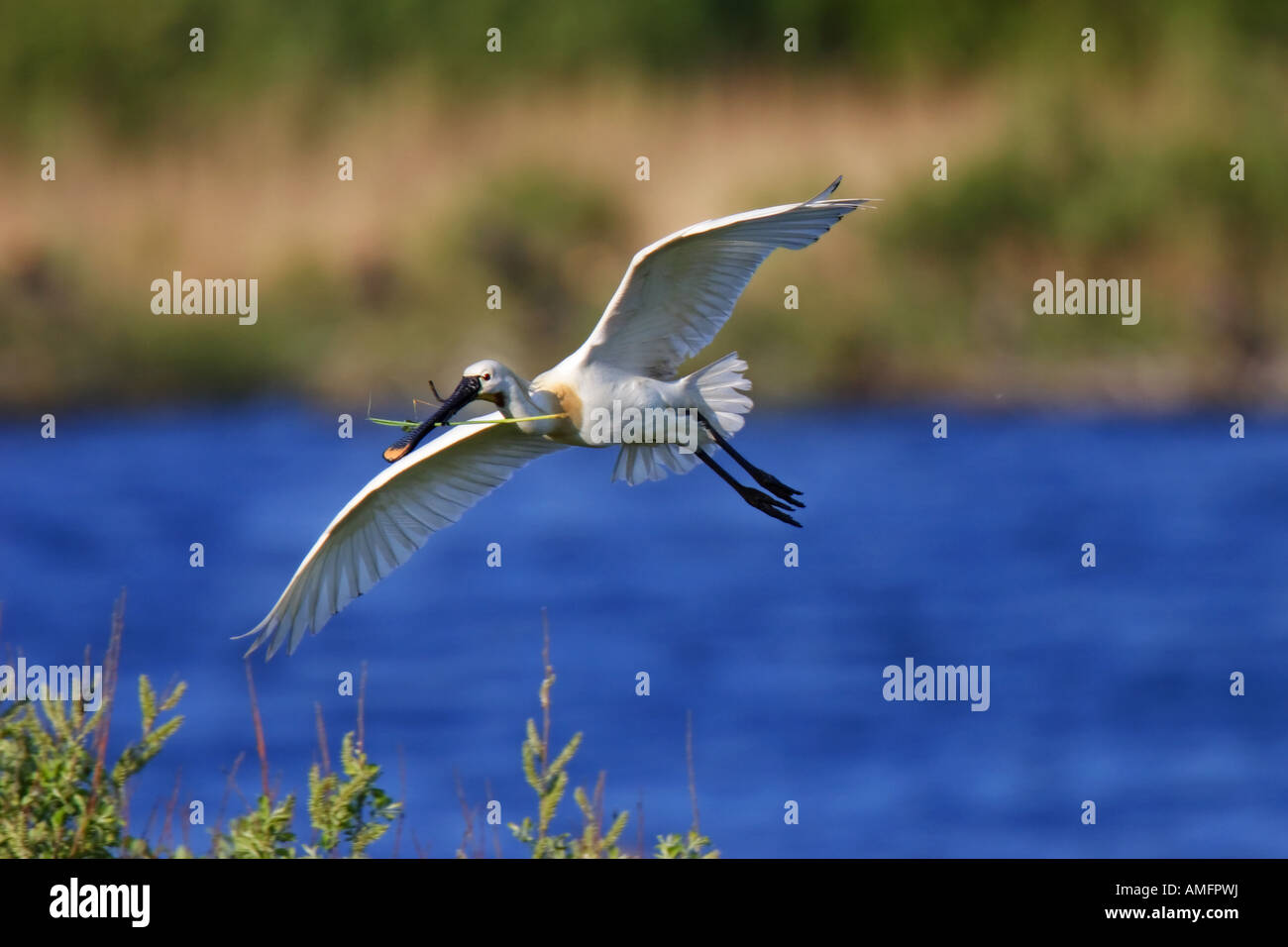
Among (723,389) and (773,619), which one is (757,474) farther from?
(773,619)

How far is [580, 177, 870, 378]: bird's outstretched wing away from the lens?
25.2 feet

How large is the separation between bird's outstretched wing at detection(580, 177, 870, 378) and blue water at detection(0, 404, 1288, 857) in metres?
10.8

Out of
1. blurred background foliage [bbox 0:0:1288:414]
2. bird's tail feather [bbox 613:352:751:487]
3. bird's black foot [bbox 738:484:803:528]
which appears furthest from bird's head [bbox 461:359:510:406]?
blurred background foliage [bbox 0:0:1288:414]

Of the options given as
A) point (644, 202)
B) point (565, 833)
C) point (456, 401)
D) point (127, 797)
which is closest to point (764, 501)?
point (456, 401)

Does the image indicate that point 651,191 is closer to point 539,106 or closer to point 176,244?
point 539,106

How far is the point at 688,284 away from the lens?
8.17 meters

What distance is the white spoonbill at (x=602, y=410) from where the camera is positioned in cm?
795

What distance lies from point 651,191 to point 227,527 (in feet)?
34.1

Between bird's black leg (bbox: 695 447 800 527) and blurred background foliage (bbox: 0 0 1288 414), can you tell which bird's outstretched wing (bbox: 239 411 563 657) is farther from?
blurred background foliage (bbox: 0 0 1288 414)

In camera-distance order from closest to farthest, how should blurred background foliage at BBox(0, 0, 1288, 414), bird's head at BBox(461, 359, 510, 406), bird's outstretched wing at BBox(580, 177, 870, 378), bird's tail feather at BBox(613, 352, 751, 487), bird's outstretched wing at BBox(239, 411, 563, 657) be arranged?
bird's outstretched wing at BBox(580, 177, 870, 378) → bird's head at BBox(461, 359, 510, 406) → bird's tail feather at BBox(613, 352, 751, 487) → bird's outstretched wing at BBox(239, 411, 563, 657) → blurred background foliage at BBox(0, 0, 1288, 414)

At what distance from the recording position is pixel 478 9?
30.1m

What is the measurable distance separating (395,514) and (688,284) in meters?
1.84

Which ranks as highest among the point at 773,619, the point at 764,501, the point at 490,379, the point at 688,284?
the point at 773,619

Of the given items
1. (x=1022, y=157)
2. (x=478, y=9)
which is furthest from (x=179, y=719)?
(x=478, y=9)
